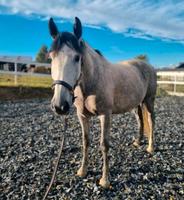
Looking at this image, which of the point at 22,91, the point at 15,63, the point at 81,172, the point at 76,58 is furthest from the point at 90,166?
the point at 15,63

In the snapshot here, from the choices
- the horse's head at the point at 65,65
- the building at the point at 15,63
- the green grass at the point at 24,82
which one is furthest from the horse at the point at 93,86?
the building at the point at 15,63

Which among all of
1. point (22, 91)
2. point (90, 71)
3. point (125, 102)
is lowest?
point (22, 91)

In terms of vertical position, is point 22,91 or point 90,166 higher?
point 22,91

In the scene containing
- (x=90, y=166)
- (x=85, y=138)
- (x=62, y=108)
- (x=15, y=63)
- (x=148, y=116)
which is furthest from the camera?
(x=15, y=63)

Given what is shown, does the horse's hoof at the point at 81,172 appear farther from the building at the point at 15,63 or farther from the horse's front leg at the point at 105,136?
the building at the point at 15,63

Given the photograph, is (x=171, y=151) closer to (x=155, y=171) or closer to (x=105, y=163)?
(x=155, y=171)

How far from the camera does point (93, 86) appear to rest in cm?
359

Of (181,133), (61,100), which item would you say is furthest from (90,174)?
(181,133)

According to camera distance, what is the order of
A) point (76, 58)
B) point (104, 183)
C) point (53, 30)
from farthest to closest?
point (104, 183)
point (53, 30)
point (76, 58)

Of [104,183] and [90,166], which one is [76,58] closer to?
[104,183]

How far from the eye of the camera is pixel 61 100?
Result: 2.79 m

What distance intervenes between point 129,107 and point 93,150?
1148 millimetres

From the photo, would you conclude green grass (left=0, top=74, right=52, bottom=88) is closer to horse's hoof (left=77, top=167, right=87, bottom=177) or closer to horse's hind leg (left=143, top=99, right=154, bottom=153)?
horse's hind leg (left=143, top=99, right=154, bottom=153)

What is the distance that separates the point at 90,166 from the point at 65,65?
6.89 ft
